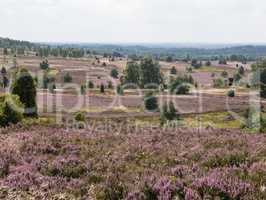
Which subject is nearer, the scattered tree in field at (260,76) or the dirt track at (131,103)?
the dirt track at (131,103)

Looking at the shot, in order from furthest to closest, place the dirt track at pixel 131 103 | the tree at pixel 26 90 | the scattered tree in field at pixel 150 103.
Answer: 1. the scattered tree in field at pixel 150 103
2. the dirt track at pixel 131 103
3. the tree at pixel 26 90

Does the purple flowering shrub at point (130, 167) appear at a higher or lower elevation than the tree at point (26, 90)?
higher

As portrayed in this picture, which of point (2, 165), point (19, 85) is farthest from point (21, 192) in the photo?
point (19, 85)

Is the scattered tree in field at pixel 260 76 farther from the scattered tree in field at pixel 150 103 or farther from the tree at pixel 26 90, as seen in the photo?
the tree at pixel 26 90

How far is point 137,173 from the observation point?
11336mm

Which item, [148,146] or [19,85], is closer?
[148,146]

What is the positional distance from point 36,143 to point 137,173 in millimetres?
4877

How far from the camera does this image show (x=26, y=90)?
5853 centimetres

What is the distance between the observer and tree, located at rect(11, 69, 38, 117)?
189 ft

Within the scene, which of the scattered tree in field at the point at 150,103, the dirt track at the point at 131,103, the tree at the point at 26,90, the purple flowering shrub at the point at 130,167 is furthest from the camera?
the scattered tree in field at the point at 150,103

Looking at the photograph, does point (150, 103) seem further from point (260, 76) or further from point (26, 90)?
point (260, 76)

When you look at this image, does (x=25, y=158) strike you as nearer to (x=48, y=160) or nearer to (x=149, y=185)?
(x=48, y=160)

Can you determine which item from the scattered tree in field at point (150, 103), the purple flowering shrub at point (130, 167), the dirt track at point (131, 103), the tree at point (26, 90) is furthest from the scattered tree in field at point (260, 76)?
the purple flowering shrub at point (130, 167)

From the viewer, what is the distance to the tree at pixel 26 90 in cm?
5772
